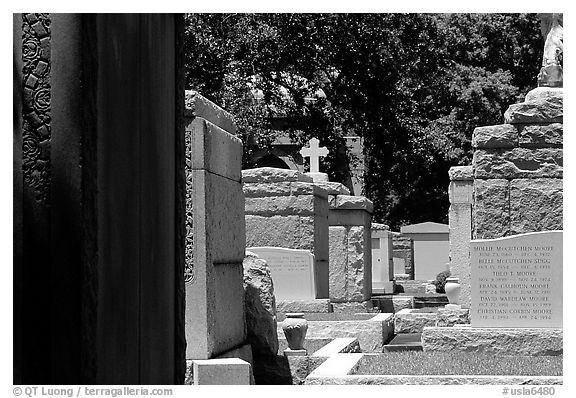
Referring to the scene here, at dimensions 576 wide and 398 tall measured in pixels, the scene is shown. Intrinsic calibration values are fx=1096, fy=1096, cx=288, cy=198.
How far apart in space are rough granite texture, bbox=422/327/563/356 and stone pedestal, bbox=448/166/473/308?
8.26 meters

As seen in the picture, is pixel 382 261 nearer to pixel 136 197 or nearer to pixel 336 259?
pixel 336 259

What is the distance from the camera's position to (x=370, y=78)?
96.9 ft

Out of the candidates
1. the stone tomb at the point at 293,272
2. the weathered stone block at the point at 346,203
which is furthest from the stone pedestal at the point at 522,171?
the weathered stone block at the point at 346,203

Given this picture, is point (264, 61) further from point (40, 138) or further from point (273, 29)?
point (40, 138)

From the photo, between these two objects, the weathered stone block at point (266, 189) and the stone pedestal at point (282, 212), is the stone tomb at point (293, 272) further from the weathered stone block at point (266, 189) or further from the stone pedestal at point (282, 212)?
the weathered stone block at point (266, 189)

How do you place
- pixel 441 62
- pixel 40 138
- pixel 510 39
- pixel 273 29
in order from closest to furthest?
pixel 40 138 < pixel 273 29 < pixel 441 62 < pixel 510 39

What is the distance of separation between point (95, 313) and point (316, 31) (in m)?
23.1

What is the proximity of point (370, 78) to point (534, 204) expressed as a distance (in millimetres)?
18038

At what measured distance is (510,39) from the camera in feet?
130

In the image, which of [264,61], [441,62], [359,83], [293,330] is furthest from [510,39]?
[293,330]

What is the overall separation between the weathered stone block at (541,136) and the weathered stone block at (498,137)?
0.10 m

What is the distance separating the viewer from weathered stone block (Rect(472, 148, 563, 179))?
1184cm

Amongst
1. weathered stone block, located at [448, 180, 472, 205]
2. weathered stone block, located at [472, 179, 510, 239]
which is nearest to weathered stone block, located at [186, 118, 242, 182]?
weathered stone block, located at [472, 179, 510, 239]

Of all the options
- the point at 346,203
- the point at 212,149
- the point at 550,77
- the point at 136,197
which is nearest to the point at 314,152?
the point at 346,203
